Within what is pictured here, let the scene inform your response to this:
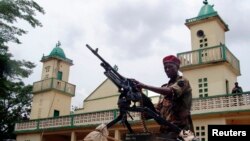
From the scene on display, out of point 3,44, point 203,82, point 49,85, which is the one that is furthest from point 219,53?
point 49,85

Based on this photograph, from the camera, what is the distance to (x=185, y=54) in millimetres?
16938

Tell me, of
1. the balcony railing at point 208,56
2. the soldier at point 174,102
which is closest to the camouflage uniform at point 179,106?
the soldier at point 174,102

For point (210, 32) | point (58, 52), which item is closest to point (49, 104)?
point (58, 52)

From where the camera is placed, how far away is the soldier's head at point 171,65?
3115 mm

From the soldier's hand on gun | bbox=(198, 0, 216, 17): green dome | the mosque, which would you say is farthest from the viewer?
bbox=(198, 0, 216, 17): green dome

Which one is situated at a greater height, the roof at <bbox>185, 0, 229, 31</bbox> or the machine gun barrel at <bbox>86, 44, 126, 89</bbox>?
the roof at <bbox>185, 0, 229, 31</bbox>

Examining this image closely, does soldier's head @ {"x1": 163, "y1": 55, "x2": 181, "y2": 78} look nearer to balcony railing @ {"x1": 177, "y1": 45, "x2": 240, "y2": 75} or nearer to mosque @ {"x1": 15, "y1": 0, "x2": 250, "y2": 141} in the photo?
mosque @ {"x1": 15, "y1": 0, "x2": 250, "y2": 141}

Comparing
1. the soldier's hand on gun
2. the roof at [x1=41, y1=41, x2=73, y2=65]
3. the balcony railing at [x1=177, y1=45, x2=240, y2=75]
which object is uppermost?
the roof at [x1=41, y1=41, x2=73, y2=65]

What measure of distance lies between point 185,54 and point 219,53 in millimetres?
1775

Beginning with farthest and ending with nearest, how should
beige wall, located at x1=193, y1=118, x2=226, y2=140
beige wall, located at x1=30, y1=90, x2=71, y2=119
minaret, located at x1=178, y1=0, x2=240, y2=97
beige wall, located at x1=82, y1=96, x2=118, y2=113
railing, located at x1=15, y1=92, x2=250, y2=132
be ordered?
beige wall, located at x1=30, y1=90, x2=71, y2=119
beige wall, located at x1=82, y1=96, x2=118, y2=113
minaret, located at x1=178, y1=0, x2=240, y2=97
beige wall, located at x1=193, y1=118, x2=226, y2=140
railing, located at x1=15, y1=92, x2=250, y2=132

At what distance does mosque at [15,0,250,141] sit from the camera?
13359 mm

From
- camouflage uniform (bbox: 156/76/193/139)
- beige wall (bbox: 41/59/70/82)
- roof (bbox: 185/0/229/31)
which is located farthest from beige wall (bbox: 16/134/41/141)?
camouflage uniform (bbox: 156/76/193/139)

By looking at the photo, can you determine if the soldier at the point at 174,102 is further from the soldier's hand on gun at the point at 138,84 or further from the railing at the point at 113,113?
the railing at the point at 113,113

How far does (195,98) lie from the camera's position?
14078mm
